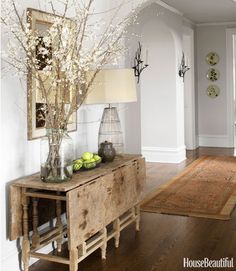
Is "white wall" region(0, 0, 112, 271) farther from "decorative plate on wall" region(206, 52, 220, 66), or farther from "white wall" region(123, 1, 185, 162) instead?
"decorative plate on wall" region(206, 52, 220, 66)

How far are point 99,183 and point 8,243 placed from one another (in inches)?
29.1

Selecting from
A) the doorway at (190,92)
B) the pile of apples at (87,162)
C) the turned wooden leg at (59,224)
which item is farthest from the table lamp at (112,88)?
the doorway at (190,92)

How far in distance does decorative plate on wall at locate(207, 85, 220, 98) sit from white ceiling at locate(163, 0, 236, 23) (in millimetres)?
1303

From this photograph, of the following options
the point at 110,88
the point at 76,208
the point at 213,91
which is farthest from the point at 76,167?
the point at 213,91

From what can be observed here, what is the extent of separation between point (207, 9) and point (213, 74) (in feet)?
6.29

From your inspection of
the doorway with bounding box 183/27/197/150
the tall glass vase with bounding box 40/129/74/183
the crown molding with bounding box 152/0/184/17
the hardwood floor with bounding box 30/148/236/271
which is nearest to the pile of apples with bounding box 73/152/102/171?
the tall glass vase with bounding box 40/129/74/183

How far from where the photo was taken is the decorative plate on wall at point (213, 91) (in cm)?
882

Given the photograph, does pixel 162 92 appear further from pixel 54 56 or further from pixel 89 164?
pixel 54 56

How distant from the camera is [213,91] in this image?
8.84 metres

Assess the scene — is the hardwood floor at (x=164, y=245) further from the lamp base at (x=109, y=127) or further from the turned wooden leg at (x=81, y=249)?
the lamp base at (x=109, y=127)

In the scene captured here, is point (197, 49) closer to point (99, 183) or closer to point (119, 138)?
point (119, 138)

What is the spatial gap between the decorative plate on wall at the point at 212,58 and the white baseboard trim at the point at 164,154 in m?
2.30

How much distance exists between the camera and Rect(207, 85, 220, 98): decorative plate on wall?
347 inches

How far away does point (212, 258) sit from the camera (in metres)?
3.16
